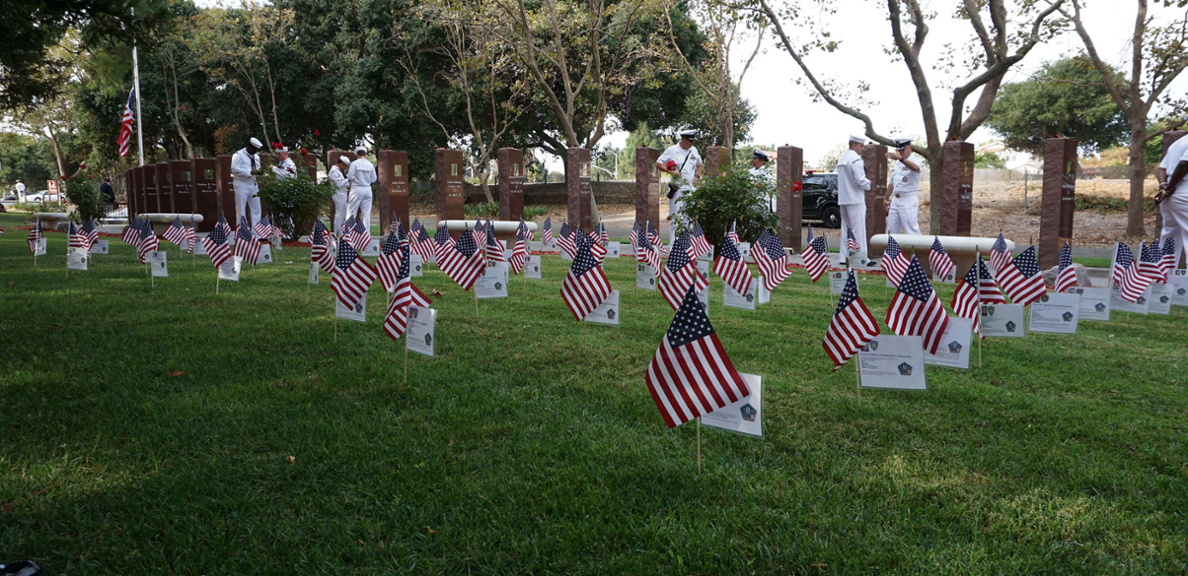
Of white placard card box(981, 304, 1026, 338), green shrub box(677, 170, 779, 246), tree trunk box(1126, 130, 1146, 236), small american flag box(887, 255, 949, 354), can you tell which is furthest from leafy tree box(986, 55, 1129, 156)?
small american flag box(887, 255, 949, 354)

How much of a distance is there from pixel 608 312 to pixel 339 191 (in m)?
13.7

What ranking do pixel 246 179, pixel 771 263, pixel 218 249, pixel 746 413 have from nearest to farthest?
pixel 746 413, pixel 771 263, pixel 218 249, pixel 246 179

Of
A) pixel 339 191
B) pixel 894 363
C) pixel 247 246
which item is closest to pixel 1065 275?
pixel 894 363

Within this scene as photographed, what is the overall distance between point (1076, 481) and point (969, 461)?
0.45 meters

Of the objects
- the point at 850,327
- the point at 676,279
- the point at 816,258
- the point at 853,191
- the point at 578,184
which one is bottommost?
the point at 850,327

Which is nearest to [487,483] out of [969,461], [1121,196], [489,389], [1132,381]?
[489,389]

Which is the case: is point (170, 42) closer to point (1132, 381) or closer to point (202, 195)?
point (202, 195)

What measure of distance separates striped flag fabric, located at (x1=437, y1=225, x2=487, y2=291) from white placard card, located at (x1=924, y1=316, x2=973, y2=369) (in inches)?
161

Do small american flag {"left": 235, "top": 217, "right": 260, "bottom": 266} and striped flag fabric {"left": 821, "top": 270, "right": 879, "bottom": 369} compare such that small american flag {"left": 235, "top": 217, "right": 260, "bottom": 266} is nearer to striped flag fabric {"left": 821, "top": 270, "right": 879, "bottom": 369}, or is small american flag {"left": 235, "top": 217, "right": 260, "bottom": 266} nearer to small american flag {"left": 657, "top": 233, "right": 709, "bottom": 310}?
small american flag {"left": 657, "top": 233, "right": 709, "bottom": 310}

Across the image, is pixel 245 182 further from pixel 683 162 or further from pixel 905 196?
pixel 905 196

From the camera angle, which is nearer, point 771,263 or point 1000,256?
point 771,263

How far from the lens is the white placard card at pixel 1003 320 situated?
5738 millimetres

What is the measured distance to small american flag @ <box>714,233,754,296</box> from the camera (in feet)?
23.5

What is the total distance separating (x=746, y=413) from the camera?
11.9 ft
